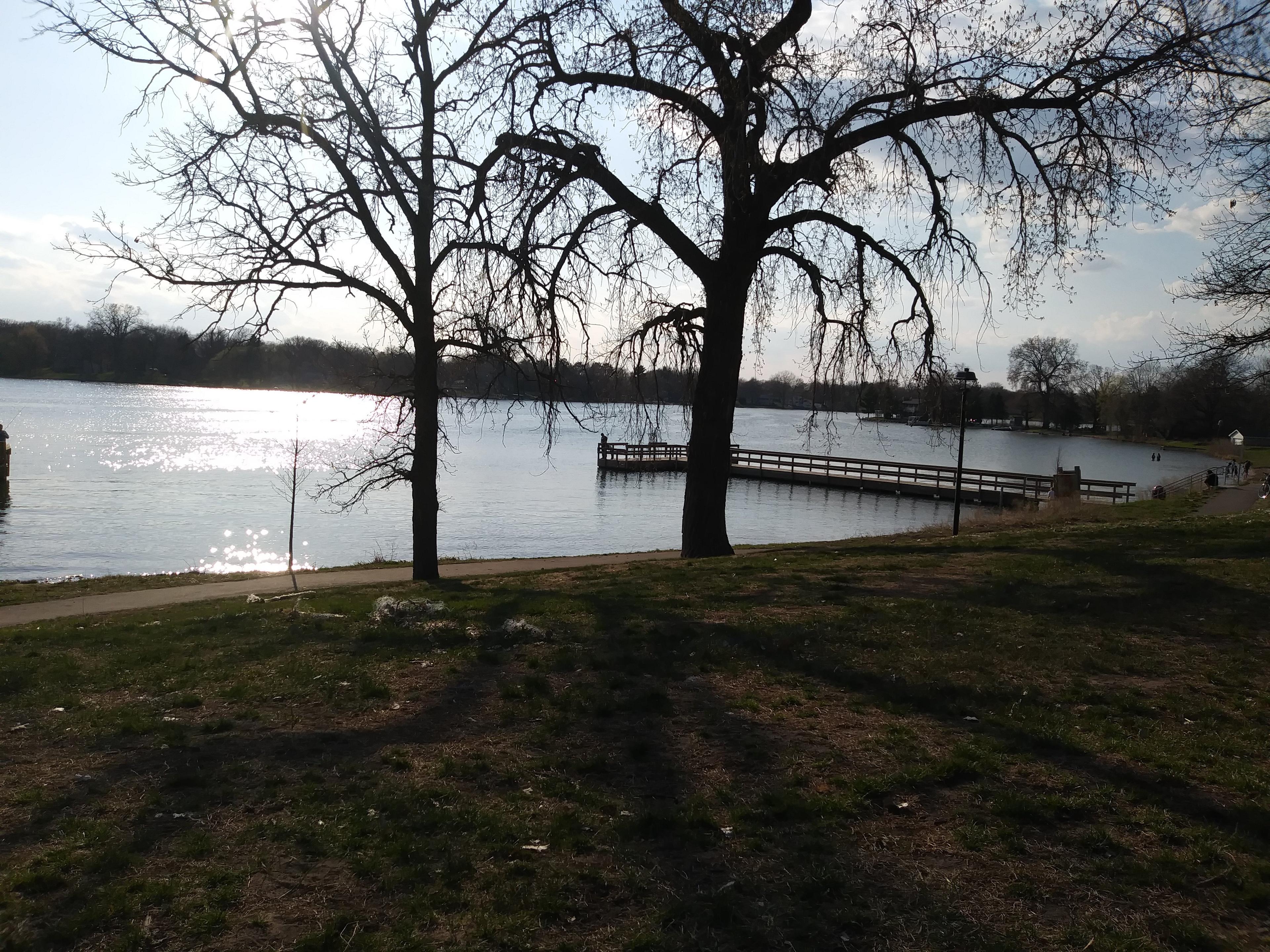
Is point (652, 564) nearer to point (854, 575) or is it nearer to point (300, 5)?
point (854, 575)

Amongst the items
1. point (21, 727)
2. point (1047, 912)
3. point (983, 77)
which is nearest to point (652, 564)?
point (983, 77)

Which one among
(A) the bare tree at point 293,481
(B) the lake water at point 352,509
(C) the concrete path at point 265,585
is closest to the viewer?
(C) the concrete path at point 265,585

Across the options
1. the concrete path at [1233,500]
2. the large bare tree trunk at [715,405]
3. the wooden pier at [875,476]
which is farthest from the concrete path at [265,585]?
the wooden pier at [875,476]

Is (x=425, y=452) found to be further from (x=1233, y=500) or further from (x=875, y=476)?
(x=875, y=476)

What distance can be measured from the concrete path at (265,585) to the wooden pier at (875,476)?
27463mm

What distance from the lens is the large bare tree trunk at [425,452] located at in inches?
583

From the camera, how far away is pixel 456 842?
176 inches

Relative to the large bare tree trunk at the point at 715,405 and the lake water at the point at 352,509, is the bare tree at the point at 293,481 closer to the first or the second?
the lake water at the point at 352,509

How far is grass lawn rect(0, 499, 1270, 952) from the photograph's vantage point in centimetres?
384

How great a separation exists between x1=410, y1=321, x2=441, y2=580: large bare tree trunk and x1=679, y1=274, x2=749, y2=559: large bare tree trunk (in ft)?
13.7

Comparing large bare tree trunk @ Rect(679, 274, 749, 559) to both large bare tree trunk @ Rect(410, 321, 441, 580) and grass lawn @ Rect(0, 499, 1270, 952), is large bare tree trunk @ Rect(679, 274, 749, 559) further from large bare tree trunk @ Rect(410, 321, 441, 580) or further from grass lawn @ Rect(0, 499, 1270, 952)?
grass lawn @ Rect(0, 499, 1270, 952)

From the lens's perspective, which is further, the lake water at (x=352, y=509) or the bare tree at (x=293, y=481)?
the lake water at (x=352, y=509)

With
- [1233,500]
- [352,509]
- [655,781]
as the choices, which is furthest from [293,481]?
[1233,500]

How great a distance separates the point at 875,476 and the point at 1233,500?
2255 cm
